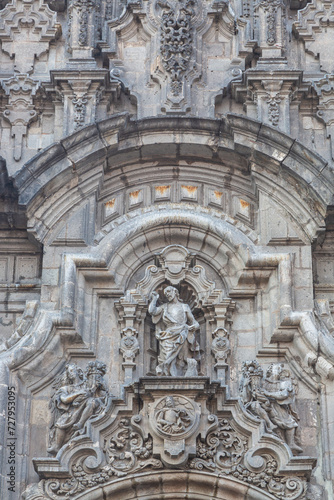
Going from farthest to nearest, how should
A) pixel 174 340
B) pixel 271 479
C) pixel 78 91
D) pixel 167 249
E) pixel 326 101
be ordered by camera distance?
pixel 326 101 < pixel 78 91 < pixel 167 249 < pixel 174 340 < pixel 271 479

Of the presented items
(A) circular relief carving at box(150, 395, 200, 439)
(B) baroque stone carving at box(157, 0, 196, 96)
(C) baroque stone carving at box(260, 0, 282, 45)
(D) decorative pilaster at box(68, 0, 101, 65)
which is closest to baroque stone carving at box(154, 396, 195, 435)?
(A) circular relief carving at box(150, 395, 200, 439)

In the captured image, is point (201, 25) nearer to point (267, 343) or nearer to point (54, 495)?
point (267, 343)

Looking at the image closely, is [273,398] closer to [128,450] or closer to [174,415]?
[174,415]

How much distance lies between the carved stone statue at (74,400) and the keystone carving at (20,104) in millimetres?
3616

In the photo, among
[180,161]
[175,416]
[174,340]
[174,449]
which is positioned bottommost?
[174,449]

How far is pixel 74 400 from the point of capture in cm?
1551

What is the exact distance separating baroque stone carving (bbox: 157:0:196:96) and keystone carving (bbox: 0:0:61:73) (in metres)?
1.59

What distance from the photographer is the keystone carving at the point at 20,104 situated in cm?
1755

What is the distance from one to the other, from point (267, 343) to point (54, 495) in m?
3.38

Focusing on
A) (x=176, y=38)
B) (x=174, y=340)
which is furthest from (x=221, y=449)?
(x=176, y=38)

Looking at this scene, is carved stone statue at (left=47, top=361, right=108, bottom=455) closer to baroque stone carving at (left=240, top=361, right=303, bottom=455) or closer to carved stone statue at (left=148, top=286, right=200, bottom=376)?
carved stone statue at (left=148, top=286, right=200, bottom=376)

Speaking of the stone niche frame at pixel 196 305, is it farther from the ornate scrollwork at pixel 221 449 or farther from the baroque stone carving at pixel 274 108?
the baroque stone carving at pixel 274 108

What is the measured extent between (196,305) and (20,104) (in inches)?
152

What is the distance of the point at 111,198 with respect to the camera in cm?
1731
